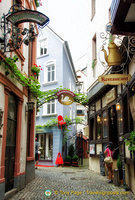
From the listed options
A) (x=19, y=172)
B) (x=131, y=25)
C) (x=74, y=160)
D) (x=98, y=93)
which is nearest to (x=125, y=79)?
(x=131, y=25)

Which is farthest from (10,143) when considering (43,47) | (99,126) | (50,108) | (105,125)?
(43,47)

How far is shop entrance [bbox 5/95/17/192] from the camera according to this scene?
25.3 ft

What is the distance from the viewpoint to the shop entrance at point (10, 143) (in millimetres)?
7719

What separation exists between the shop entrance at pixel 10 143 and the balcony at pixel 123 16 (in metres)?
4.11

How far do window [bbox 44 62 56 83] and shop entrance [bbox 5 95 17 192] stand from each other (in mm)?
13220

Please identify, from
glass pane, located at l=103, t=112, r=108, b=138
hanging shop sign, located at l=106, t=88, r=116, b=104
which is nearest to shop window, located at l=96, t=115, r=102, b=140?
glass pane, located at l=103, t=112, r=108, b=138

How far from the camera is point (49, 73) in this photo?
2216 cm

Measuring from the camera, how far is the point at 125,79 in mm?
7238

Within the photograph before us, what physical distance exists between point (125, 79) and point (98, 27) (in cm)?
832

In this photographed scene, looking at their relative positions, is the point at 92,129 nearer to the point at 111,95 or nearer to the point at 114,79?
the point at 111,95

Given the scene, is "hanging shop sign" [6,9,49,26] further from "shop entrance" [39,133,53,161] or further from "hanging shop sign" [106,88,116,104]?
"shop entrance" [39,133,53,161]

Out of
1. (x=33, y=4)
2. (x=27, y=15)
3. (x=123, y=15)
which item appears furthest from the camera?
(x=33, y=4)

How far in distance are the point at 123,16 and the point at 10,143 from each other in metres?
5.19

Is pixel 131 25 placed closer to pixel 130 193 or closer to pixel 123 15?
pixel 123 15
